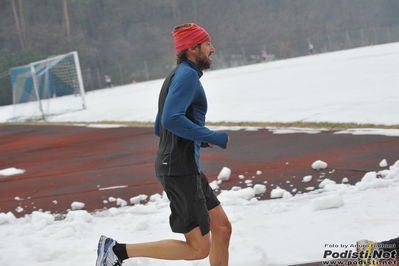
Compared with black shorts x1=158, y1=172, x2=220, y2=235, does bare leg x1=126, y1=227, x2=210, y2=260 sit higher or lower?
lower

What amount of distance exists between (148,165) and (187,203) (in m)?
6.95

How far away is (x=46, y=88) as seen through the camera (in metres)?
33.3

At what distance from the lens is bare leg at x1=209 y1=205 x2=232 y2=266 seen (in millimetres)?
4406

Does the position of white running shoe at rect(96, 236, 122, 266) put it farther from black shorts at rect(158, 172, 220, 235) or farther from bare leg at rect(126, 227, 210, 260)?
black shorts at rect(158, 172, 220, 235)

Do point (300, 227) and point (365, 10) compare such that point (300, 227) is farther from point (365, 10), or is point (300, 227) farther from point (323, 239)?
point (365, 10)

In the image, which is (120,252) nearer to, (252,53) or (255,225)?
(255,225)

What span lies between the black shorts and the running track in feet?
11.0

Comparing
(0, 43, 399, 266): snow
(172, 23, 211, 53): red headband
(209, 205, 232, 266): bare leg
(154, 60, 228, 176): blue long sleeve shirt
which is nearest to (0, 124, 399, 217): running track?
(0, 43, 399, 266): snow

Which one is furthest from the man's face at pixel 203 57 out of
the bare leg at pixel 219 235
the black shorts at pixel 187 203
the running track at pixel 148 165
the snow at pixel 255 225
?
the running track at pixel 148 165

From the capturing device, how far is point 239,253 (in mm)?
5133

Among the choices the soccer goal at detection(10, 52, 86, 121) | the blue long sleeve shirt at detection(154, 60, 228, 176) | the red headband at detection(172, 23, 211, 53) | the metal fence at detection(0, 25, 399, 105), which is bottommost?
the metal fence at detection(0, 25, 399, 105)

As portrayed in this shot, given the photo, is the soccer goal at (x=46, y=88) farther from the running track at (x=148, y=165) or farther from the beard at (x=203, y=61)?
the beard at (x=203, y=61)

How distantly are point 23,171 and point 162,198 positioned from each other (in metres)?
5.57

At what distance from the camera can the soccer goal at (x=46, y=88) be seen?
102 ft
